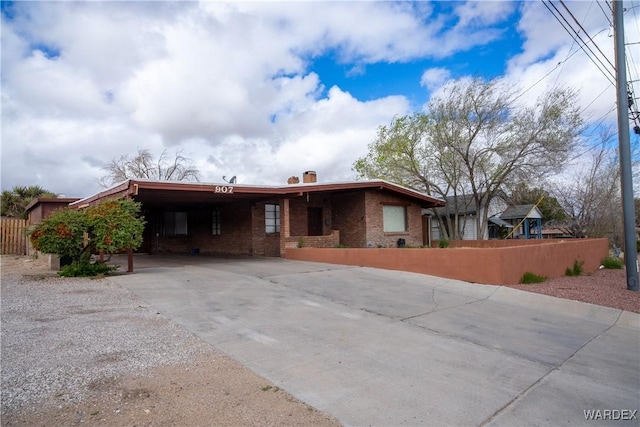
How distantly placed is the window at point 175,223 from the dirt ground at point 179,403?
1870 centimetres

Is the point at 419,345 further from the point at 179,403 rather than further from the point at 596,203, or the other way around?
the point at 596,203

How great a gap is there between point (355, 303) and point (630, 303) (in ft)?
22.5

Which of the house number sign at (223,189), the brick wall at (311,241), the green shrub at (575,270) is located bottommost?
the green shrub at (575,270)

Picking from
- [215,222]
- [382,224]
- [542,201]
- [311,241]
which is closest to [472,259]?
[311,241]

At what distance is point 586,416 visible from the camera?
4172 mm

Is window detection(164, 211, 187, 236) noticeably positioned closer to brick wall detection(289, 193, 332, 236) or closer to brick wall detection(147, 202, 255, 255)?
brick wall detection(147, 202, 255, 255)

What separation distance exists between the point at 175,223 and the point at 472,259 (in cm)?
1697

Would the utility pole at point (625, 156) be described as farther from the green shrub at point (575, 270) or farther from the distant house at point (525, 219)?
the distant house at point (525, 219)

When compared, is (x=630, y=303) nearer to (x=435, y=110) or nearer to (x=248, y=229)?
(x=248, y=229)

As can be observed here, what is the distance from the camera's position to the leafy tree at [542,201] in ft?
76.9

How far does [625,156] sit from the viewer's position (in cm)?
1164

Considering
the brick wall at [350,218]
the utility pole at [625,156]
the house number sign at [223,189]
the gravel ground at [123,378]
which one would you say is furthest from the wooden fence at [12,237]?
the utility pole at [625,156]

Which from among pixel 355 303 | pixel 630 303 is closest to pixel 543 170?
pixel 630 303

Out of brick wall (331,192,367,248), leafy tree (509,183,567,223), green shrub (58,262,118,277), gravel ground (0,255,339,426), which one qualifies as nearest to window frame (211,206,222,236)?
brick wall (331,192,367,248)
